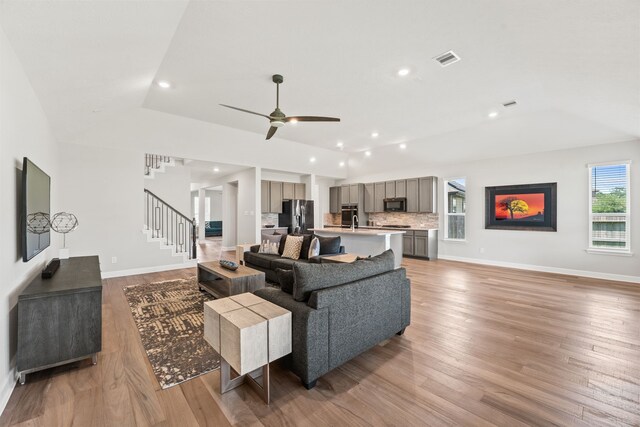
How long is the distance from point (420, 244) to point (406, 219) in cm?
118

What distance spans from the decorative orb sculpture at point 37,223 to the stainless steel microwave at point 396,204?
7605mm

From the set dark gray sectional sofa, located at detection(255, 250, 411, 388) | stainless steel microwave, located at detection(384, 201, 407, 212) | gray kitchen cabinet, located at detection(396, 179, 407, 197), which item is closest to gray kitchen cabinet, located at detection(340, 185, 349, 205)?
stainless steel microwave, located at detection(384, 201, 407, 212)

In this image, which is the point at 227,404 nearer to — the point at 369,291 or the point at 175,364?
the point at 175,364

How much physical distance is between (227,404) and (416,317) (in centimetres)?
240

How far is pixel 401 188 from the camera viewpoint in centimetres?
837

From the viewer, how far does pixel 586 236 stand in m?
5.53

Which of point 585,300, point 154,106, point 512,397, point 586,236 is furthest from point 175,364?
point 586,236

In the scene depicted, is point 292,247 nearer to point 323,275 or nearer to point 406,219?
point 323,275

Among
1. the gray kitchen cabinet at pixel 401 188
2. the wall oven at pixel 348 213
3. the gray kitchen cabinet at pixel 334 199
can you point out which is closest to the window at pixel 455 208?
the gray kitchen cabinet at pixel 401 188

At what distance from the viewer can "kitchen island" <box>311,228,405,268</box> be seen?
5938mm

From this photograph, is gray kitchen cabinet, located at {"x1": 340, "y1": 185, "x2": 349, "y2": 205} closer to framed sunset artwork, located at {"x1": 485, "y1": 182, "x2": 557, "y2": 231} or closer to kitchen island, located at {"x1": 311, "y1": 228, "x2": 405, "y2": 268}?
kitchen island, located at {"x1": 311, "y1": 228, "x2": 405, "y2": 268}

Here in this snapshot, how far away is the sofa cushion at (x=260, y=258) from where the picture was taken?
4.87 meters

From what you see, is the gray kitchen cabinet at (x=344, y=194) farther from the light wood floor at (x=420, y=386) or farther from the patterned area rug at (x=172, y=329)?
the light wood floor at (x=420, y=386)

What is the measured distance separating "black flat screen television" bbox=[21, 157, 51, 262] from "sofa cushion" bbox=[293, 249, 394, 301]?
2.21 metres
